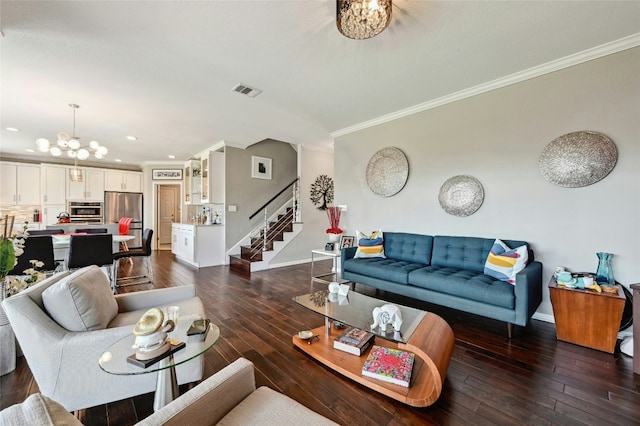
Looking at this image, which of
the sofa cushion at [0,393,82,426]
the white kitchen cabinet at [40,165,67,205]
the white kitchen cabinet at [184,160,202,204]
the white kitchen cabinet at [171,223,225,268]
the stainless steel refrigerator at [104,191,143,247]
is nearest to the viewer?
the sofa cushion at [0,393,82,426]

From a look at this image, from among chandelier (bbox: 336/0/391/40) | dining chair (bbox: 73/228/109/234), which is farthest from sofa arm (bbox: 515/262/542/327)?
dining chair (bbox: 73/228/109/234)

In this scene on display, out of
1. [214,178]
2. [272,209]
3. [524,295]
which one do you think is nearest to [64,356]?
[524,295]

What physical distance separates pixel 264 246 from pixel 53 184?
6589 millimetres

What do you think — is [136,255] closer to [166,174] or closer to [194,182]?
[194,182]

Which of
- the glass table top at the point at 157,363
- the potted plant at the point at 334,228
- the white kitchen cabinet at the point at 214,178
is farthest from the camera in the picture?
the white kitchen cabinet at the point at 214,178

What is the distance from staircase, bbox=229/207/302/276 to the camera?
5497 mm

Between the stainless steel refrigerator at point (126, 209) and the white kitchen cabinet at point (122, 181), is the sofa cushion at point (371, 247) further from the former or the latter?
the white kitchen cabinet at point (122, 181)

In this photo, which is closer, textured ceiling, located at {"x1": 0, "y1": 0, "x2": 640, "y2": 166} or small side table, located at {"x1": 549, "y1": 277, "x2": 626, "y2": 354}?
textured ceiling, located at {"x1": 0, "y1": 0, "x2": 640, "y2": 166}

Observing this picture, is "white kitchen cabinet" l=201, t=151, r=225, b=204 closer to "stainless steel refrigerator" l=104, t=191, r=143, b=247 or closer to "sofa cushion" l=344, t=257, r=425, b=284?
"stainless steel refrigerator" l=104, t=191, r=143, b=247

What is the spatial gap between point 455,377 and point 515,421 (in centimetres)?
43

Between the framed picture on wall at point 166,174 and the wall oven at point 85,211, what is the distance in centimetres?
168

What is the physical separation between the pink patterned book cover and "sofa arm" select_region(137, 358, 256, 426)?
1034mm

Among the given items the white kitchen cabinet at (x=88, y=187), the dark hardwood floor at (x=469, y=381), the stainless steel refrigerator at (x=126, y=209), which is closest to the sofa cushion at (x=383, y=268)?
the dark hardwood floor at (x=469, y=381)

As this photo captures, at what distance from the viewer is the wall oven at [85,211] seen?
761 centimetres
